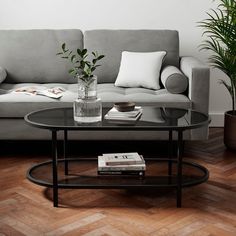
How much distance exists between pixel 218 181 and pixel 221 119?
59.7 inches

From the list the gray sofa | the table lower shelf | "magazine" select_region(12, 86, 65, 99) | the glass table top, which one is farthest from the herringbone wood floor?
the gray sofa

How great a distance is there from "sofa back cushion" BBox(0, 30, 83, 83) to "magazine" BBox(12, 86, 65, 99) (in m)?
0.37

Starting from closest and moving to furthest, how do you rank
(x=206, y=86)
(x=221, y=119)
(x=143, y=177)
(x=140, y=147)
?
1. (x=143, y=177)
2. (x=206, y=86)
3. (x=140, y=147)
4. (x=221, y=119)

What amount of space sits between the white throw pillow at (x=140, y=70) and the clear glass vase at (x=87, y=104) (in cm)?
107

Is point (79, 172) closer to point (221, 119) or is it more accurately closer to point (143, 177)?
point (143, 177)

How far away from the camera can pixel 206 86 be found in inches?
136

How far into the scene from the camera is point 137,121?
272 cm

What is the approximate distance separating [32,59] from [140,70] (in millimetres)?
876

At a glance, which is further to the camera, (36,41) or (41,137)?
(36,41)

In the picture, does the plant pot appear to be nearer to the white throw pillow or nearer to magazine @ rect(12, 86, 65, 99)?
the white throw pillow

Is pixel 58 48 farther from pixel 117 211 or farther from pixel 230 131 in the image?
pixel 117 211

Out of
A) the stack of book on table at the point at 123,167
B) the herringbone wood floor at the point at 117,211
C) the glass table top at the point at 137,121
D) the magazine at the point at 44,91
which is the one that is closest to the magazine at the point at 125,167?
the stack of book on table at the point at 123,167

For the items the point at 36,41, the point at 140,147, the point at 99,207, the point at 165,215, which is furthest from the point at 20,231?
the point at 36,41

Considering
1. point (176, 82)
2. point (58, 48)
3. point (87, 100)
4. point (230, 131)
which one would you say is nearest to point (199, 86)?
point (176, 82)
